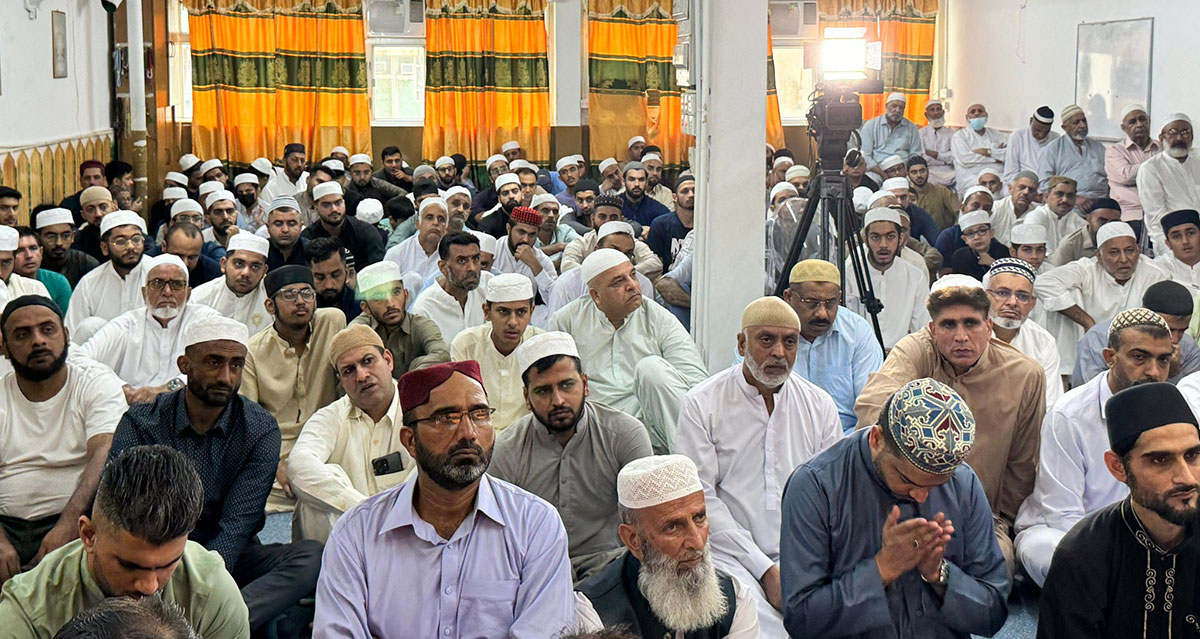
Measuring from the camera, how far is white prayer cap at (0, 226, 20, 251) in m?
4.84

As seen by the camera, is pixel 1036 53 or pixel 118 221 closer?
pixel 118 221

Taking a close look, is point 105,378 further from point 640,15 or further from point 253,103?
point 640,15

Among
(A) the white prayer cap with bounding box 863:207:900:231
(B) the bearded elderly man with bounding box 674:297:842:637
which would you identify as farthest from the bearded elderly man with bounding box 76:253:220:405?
(A) the white prayer cap with bounding box 863:207:900:231

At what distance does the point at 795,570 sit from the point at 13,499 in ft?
6.96

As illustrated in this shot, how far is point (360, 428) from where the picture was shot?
338cm

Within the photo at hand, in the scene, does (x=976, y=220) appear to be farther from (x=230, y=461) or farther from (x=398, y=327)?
(x=230, y=461)

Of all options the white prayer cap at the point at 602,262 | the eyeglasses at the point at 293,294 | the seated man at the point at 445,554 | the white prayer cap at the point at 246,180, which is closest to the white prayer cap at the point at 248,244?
the eyeglasses at the point at 293,294

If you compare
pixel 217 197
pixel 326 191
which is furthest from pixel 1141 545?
pixel 217 197

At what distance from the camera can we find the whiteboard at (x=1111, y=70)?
8016mm

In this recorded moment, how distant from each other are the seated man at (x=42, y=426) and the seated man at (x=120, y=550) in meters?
1.25

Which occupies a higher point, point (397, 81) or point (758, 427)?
point (397, 81)

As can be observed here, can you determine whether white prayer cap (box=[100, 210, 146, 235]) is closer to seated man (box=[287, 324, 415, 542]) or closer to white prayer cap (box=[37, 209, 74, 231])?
white prayer cap (box=[37, 209, 74, 231])

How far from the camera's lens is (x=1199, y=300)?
4617 mm

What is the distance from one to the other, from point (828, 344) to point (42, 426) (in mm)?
2288
